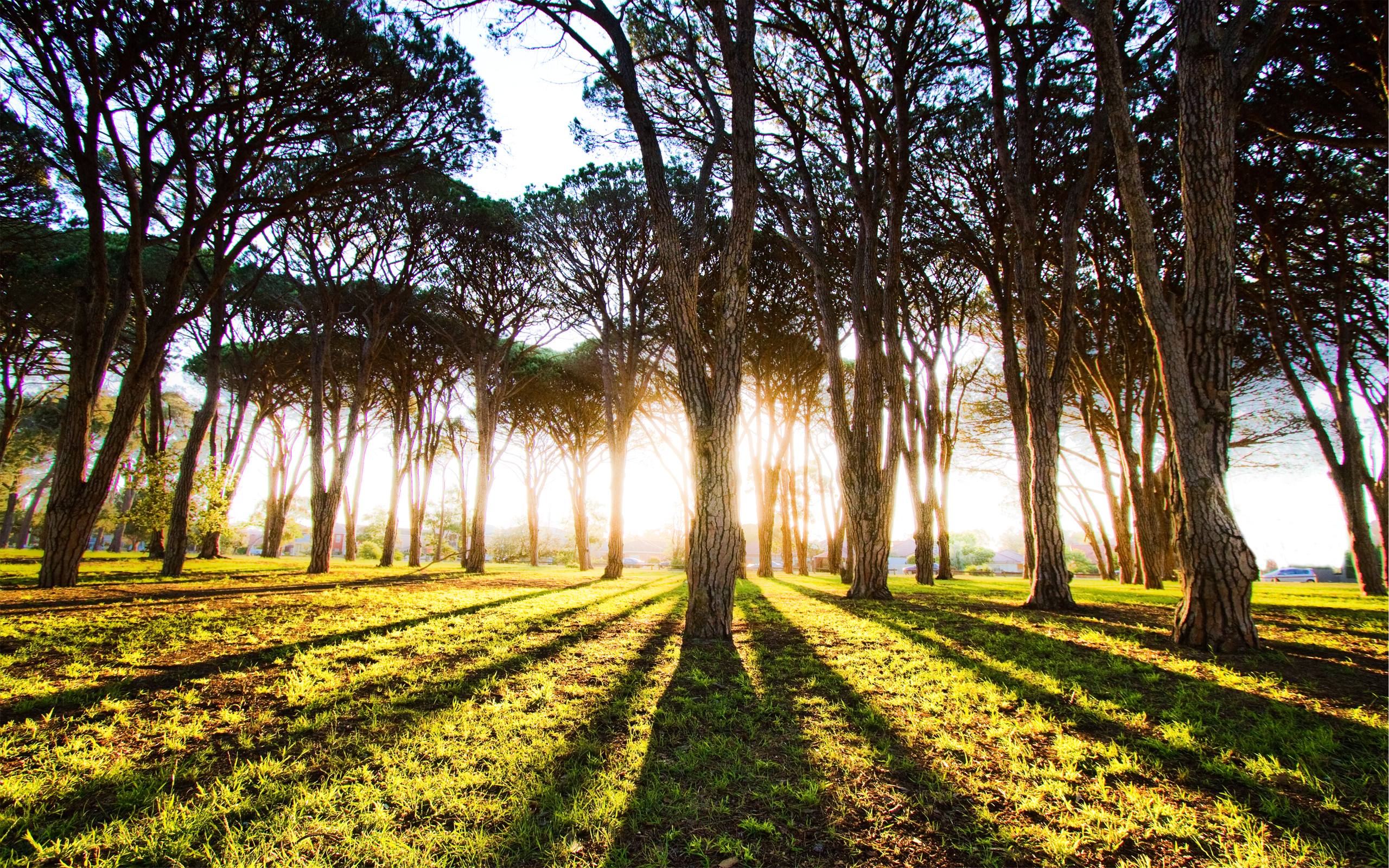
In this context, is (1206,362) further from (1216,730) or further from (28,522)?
(28,522)

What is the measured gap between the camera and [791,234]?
8914 mm

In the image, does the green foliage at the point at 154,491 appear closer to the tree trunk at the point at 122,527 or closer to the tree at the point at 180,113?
the tree at the point at 180,113

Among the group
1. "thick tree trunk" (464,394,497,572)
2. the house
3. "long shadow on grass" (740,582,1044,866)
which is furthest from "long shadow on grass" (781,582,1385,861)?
Result: the house

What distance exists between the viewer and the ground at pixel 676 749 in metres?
1.75

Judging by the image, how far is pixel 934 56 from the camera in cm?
839

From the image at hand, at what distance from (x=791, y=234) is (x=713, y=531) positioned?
237 inches

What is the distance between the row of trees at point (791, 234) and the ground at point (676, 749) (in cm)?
158

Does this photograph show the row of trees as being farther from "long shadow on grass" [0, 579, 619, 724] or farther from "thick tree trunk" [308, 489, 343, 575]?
"long shadow on grass" [0, 579, 619, 724]

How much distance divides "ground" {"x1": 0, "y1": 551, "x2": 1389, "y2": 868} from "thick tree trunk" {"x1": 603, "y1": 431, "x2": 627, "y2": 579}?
338 inches

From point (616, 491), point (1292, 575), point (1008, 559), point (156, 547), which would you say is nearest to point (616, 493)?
point (616, 491)

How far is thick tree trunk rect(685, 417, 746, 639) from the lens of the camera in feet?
16.7

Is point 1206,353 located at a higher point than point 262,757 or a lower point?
higher

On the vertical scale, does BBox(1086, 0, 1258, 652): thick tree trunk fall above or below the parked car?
above

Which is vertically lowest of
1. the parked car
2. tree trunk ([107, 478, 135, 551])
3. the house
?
the house
